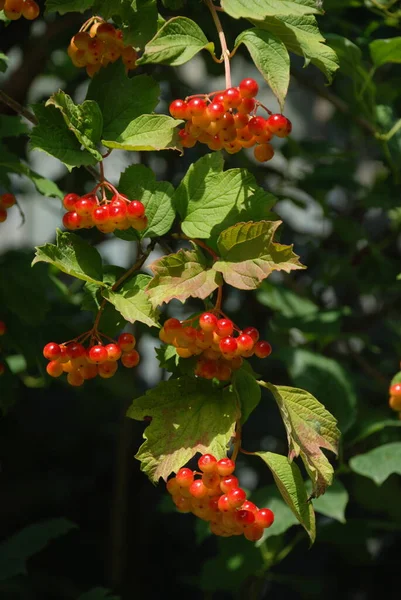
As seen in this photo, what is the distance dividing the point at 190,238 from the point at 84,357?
0.54ft

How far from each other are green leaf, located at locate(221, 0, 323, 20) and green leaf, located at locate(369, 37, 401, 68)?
37 centimetres

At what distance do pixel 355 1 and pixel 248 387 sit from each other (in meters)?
0.83

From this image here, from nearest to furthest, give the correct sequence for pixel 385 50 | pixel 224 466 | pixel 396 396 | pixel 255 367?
pixel 224 466
pixel 396 396
pixel 385 50
pixel 255 367

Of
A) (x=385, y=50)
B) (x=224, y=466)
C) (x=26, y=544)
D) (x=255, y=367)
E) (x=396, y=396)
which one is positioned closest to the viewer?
(x=224, y=466)

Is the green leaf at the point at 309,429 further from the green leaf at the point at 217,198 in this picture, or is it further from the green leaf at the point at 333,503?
the green leaf at the point at 333,503

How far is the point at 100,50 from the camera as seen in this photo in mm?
854

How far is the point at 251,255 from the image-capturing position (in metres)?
0.78

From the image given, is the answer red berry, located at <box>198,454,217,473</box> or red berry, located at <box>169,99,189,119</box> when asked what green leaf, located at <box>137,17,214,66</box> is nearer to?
red berry, located at <box>169,99,189,119</box>

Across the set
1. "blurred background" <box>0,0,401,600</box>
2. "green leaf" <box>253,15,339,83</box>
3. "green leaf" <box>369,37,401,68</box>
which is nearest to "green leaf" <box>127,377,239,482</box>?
"blurred background" <box>0,0,401,600</box>

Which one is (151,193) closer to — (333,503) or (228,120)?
(228,120)

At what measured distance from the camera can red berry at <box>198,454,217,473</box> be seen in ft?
2.46

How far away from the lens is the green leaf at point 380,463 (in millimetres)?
1176

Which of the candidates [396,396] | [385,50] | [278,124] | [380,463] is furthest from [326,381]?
[278,124]

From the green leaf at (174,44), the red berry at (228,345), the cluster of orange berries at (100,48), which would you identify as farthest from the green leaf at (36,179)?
the red berry at (228,345)
